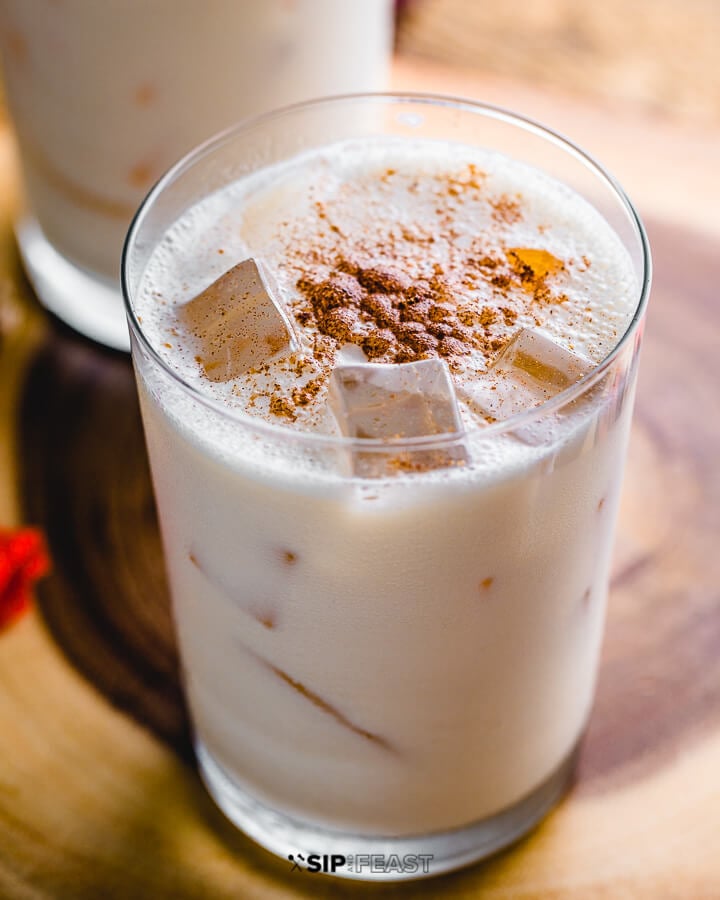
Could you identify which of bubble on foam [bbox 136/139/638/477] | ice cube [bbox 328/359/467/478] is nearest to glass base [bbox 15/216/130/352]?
bubble on foam [bbox 136/139/638/477]

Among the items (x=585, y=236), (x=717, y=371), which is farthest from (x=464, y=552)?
(x=717, y=371)

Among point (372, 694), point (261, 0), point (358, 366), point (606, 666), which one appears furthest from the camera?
point (261, 0)

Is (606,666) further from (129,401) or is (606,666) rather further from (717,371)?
(129,401)

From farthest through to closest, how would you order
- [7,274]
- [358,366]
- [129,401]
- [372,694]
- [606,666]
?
1. [7,274]
2. [129,401]
3. [606,666]
4. [372,694]
5. [358,366]

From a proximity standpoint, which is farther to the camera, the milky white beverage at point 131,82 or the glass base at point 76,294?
the glass base at point 76,294

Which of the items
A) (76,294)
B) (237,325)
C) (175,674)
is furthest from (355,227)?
(76,294)

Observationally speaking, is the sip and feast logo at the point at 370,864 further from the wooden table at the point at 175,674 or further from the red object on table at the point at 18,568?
the red object on table at the point at 18,568

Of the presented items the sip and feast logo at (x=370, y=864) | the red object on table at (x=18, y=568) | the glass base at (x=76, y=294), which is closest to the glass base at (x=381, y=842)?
the sip and feast logo at (x=370, y=864)

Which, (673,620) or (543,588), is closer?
(543,588)
